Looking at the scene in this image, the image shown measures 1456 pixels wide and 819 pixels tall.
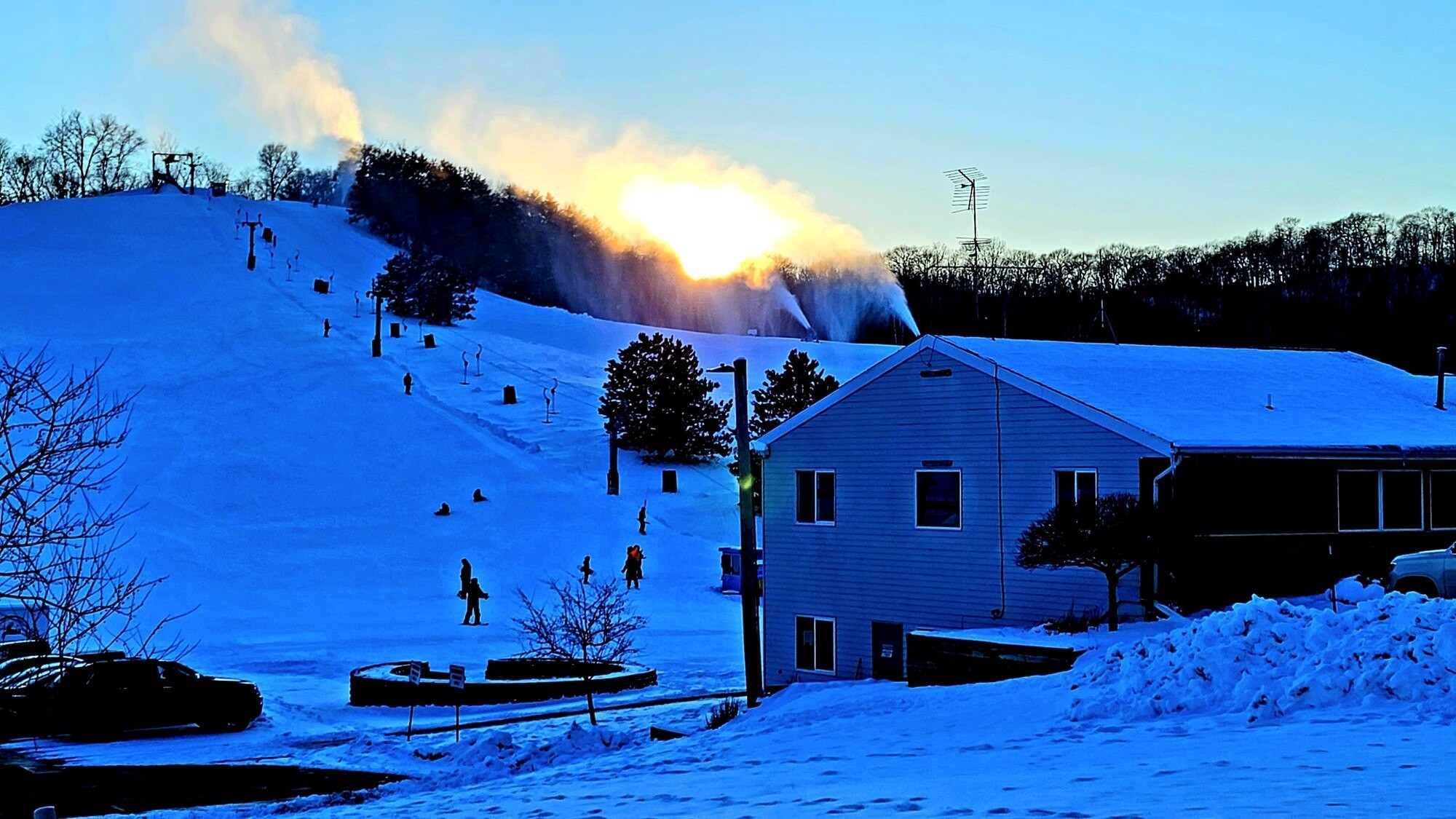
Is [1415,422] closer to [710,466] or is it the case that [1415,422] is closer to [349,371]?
[710,466]

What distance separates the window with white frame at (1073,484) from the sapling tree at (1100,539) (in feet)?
4.20

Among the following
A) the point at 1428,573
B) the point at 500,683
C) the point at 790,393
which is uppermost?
the point at 790,393

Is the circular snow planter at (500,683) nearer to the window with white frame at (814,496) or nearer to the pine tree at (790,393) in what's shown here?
the window with white frame at (814,496)

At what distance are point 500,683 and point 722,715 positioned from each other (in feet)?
26.6

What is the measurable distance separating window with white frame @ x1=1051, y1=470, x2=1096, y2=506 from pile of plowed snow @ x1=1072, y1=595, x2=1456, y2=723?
9.64 m

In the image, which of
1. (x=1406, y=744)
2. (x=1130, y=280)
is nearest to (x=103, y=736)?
(x=1406, y=744)

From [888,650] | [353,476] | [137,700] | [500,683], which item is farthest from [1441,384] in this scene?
[353,476]

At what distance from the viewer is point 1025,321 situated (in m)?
108

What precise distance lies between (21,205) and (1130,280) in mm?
105158

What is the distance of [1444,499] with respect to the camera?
2703 centimetres

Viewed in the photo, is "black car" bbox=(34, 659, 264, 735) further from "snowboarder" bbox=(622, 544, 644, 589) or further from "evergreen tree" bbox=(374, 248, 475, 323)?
"evergreen tree" bbox=(374, 248, 475, 323)

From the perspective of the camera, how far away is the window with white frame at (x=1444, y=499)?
2683 centimetres

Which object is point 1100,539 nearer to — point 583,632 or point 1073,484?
point 1073,484

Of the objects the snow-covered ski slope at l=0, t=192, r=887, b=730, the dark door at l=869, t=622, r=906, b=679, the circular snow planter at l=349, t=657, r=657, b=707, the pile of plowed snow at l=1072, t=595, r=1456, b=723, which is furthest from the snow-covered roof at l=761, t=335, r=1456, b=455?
the snow-covered ski slope at l=0, t=192, r=887, b=730
